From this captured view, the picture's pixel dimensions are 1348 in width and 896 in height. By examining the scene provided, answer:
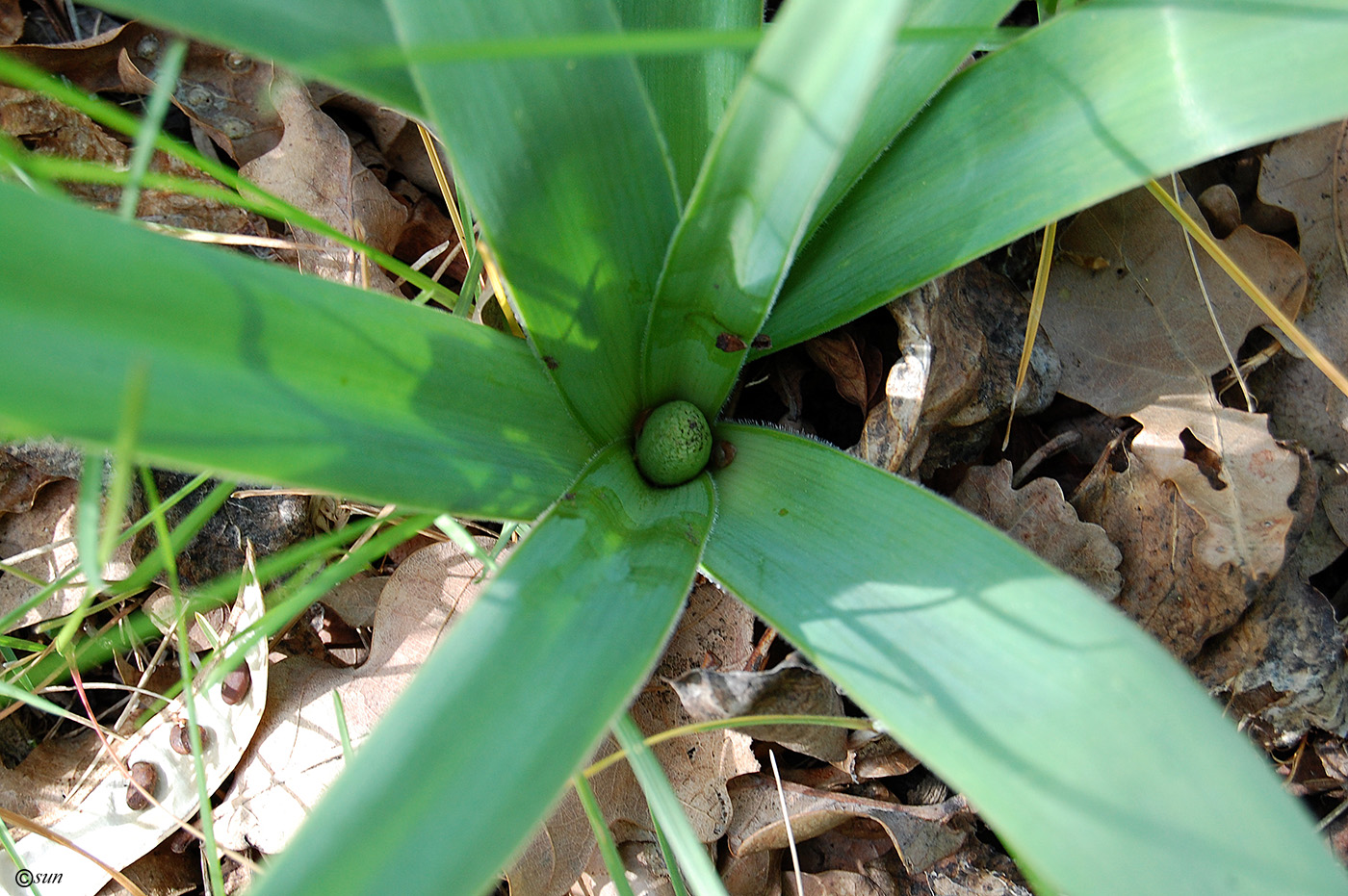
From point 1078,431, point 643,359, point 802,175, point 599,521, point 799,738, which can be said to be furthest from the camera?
point 1078,431

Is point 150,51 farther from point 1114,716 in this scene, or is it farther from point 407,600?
point 1114,716

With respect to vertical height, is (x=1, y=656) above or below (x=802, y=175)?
below

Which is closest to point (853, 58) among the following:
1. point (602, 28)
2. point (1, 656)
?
point (602, 28)

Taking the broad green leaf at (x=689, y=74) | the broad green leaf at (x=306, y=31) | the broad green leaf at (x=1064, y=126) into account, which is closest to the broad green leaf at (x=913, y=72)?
the broad green leaf at (x=1064, y=126)

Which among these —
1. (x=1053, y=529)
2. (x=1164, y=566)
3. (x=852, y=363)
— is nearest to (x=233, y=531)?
(x=852, y=363)

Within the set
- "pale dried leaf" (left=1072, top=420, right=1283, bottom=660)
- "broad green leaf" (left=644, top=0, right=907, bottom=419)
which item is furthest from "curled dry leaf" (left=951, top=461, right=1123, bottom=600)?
"broad green leaf" (left=644, top=0, right=907, bottom=419)

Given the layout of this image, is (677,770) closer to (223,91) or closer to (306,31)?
(306,31)
